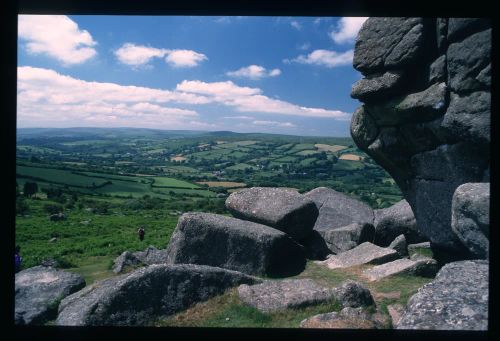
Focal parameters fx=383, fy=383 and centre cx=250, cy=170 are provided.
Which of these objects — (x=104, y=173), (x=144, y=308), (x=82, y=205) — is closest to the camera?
(x=144, y=308)

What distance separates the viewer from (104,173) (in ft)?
309

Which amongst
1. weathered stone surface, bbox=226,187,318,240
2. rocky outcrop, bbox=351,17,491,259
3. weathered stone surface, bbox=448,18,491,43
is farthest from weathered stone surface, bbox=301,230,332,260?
weathered stone surface, bbox=448,18,491,43

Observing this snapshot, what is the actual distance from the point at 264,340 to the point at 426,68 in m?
12.2

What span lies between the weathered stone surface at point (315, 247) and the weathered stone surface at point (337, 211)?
286cm

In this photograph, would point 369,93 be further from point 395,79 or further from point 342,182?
point 342,182

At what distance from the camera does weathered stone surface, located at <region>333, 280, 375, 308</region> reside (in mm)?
9508

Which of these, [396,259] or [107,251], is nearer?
[396,259]

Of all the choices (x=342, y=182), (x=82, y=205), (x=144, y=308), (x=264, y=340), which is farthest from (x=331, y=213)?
(x=342, y=182)

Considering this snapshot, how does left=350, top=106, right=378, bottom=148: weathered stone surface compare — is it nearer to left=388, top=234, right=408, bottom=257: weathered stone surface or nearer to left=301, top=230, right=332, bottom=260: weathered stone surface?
left=388, top=234, right=408, bottom=257: weathered stone surface

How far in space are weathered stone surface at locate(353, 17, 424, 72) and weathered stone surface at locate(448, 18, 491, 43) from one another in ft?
4.99

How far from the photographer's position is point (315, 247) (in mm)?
16844

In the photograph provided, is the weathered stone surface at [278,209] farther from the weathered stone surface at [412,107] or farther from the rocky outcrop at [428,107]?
the weathered stone surface at [412,107]

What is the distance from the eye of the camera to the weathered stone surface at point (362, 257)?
14.4 m

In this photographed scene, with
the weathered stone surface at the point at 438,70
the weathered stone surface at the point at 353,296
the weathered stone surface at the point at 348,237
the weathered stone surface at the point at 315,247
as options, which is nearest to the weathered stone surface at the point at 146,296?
the weathered stone surface at the point at 353,296
